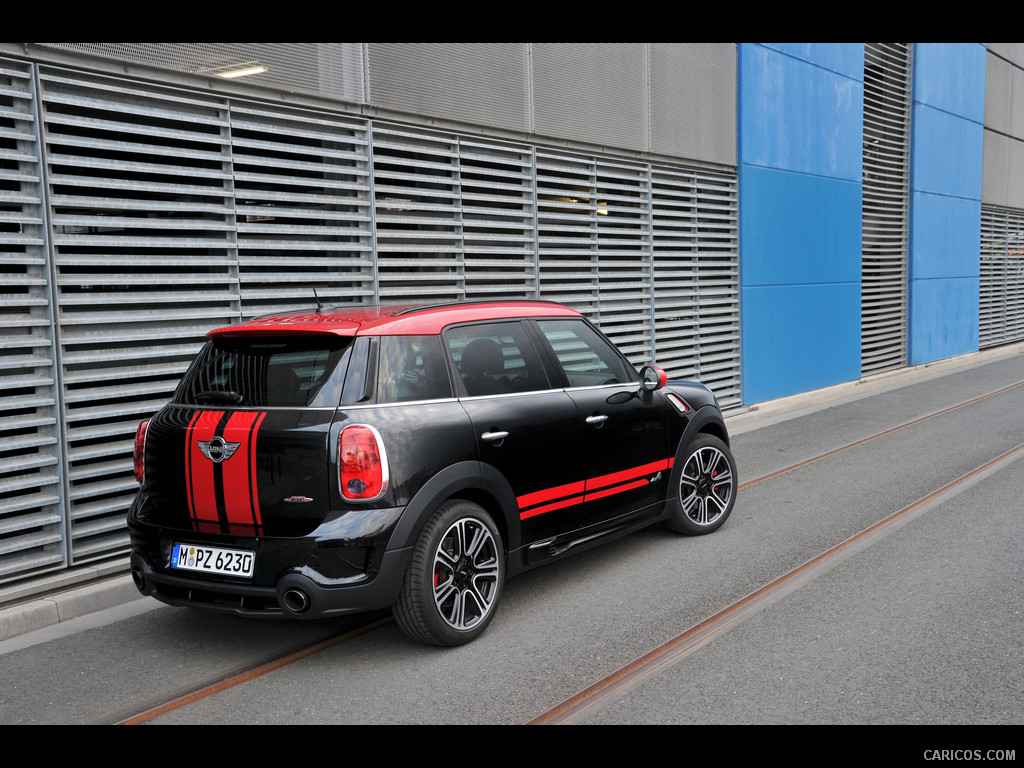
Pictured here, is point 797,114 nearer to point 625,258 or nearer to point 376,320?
point 625,258

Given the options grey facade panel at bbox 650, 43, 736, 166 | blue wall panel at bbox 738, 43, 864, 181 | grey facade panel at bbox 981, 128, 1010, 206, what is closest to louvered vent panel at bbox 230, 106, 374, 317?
grey facade panel at bbox 650, 43, 736, 166

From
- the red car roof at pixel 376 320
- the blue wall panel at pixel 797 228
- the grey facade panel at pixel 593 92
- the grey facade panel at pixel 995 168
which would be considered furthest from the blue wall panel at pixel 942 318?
the red car roof at pixel 376 320

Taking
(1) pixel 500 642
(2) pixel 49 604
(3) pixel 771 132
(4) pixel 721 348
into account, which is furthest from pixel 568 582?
(3) pixel 771 132

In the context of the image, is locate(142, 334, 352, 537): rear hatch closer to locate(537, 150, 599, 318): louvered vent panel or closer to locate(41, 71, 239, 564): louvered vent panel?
locate(41, 71, 239, 564): louvered vent panel

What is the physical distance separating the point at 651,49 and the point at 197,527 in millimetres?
9548

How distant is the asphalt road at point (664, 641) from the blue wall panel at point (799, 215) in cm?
710

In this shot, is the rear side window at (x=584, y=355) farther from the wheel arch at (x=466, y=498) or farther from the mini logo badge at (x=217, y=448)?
the mini logo badge at (x=217, y=448)

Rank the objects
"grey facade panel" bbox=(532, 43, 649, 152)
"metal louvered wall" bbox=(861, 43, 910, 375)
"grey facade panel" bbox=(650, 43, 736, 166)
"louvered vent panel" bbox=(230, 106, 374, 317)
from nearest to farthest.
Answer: "louvered vent panel" bbox=(230, 106, 374, 317) → "grey facade panel" bbox=(532, 43, 649, 152) → "grey facade panel" bbox=(650, 43, 736, 166) → "metal louvered wall" bbox=(861, 43, 910, 375)

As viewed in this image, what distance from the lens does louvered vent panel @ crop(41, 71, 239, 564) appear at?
5.90 m

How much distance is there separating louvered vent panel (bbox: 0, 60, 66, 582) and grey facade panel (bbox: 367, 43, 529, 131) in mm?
3207
